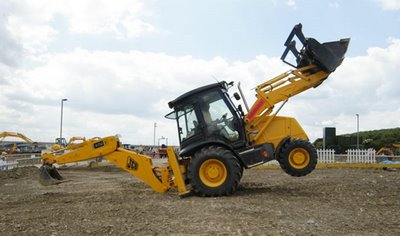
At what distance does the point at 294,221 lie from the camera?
7273 millimetres

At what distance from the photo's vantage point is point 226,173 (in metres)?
10.6

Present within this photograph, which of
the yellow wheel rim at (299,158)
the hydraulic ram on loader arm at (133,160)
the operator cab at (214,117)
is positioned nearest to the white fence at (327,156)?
the yellow wheel rim at (299,158)

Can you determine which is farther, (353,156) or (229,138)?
(353,156)

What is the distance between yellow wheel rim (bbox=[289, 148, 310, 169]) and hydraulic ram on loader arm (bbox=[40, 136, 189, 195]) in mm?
2847

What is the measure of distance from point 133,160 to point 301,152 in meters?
4.41

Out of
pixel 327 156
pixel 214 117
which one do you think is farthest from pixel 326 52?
pixel 327 156

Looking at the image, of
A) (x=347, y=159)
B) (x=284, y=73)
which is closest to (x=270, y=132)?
(x=284, y=73)

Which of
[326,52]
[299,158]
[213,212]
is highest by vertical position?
[326,52]

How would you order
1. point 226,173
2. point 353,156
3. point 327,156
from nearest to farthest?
point 226,173
point 327,156
point 353,156

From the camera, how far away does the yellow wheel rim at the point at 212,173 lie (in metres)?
10.7

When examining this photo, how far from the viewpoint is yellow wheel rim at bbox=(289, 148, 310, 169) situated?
36.7 ft

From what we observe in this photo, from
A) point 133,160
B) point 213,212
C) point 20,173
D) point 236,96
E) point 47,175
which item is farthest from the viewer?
point 20,173

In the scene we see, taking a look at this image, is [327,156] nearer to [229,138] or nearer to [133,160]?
[229,138]

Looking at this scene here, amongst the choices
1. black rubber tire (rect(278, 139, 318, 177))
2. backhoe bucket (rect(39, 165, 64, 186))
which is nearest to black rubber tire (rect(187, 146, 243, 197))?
black rubber tire (rect(278, 139, 318, 177))
